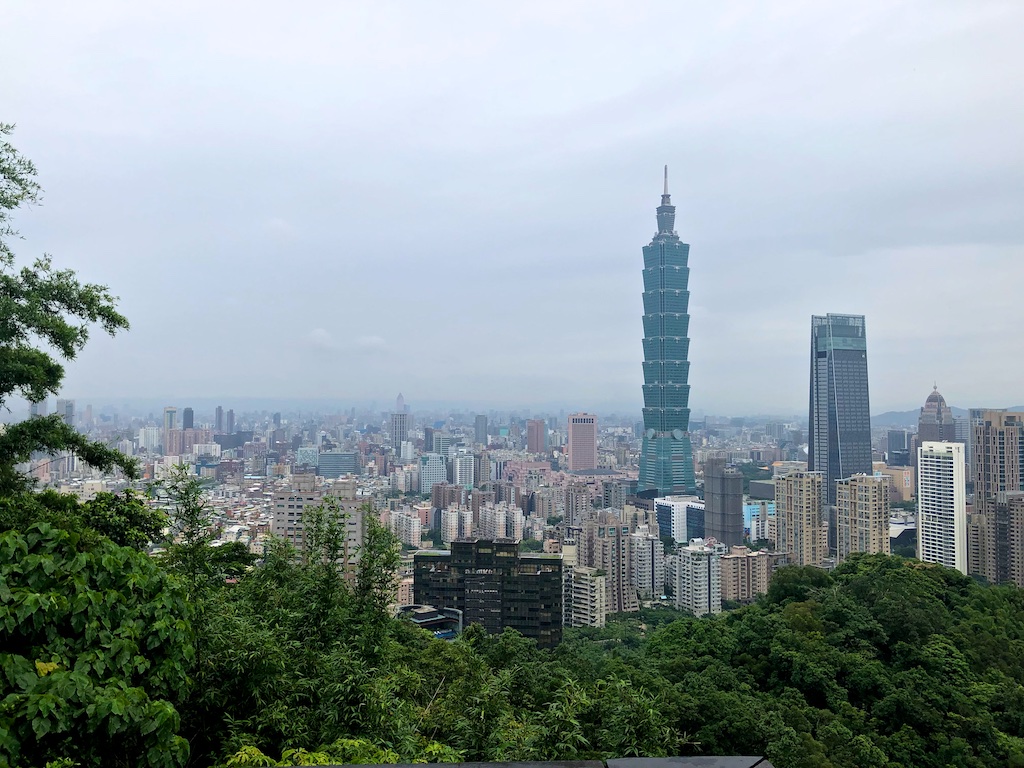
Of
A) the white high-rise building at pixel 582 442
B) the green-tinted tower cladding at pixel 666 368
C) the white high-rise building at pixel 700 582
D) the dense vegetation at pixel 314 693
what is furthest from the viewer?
the white high-rise building at pixel 582 442

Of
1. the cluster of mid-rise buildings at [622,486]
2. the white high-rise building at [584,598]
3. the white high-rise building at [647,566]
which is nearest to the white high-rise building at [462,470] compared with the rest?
the cluster of mid-rise buildings at [622,486]

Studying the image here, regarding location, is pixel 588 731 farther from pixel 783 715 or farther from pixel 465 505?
Result: pixel 465 505

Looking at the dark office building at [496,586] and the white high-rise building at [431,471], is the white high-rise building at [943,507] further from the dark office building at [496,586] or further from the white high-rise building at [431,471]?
the white high-rise building at [431,471]

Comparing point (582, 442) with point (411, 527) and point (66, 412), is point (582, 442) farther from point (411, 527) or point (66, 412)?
point (66, 412)

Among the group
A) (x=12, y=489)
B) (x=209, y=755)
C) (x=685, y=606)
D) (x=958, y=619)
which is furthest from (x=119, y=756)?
(x=685, y=606)

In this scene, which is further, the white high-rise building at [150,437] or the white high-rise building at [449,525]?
the white high-rise building at [449,525]

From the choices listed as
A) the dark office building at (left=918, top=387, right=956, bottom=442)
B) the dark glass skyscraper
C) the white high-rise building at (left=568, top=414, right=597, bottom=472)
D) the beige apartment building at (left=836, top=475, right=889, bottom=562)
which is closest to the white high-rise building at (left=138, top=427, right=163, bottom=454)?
the beige apartment building at (left=836, top=475, right=889, bottom=562)
